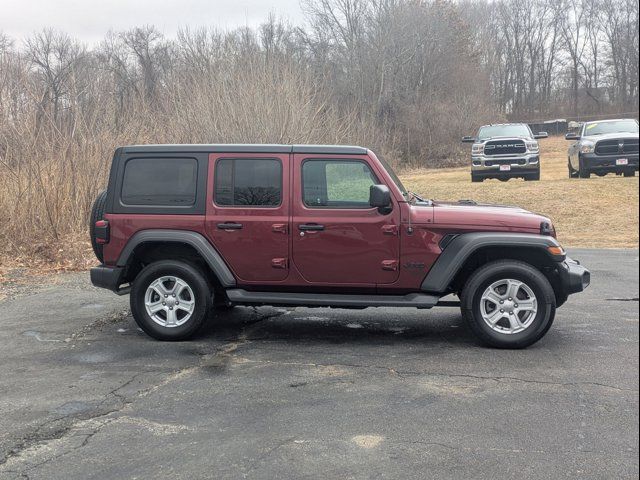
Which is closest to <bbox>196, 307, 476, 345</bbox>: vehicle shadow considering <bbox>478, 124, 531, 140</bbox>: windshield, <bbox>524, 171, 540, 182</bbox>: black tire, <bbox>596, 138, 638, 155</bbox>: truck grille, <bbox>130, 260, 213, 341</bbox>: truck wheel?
<bbox>130, 260, 213, 341</bbox>: truck wheel

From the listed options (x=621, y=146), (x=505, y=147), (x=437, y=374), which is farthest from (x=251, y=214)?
(x=505, y=147)

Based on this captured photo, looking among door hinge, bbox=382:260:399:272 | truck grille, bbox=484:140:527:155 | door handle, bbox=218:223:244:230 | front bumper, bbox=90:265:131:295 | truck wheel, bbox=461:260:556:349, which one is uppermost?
truck grille, bbox=484:140:527:155

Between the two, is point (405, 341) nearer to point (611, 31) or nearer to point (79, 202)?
point (611, 31)

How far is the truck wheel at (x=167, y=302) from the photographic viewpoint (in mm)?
6316

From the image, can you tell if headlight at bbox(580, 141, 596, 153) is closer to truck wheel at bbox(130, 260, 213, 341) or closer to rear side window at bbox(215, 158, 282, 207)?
rear side window at bbox(215, 158, 282, 207)

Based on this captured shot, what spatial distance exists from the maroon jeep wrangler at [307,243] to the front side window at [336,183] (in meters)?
0.01

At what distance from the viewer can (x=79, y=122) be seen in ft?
45.8

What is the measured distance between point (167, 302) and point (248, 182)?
1426 mm

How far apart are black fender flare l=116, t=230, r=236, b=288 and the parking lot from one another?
0.68 meters

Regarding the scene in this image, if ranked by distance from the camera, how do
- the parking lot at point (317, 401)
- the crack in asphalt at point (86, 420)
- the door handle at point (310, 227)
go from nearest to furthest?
the parking lot at point (317, 401) → the crack in asphalt at point (86, 420) → the door handle at point (310, 227)

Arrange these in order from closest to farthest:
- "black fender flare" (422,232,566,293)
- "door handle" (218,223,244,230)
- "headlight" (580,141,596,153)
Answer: "black fender flare" (422,232,566,293)
"door handle" (218,223,244,230)
"headlight" (580,141,596,153)

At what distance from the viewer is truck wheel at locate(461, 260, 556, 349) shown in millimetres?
5812

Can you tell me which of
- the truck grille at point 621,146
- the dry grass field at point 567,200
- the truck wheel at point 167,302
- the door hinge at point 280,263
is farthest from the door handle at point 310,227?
the dry grass field at point 567,200

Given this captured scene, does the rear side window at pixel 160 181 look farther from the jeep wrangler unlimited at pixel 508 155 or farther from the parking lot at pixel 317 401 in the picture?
the jeep wrangler unlimited at pixel 508 155
